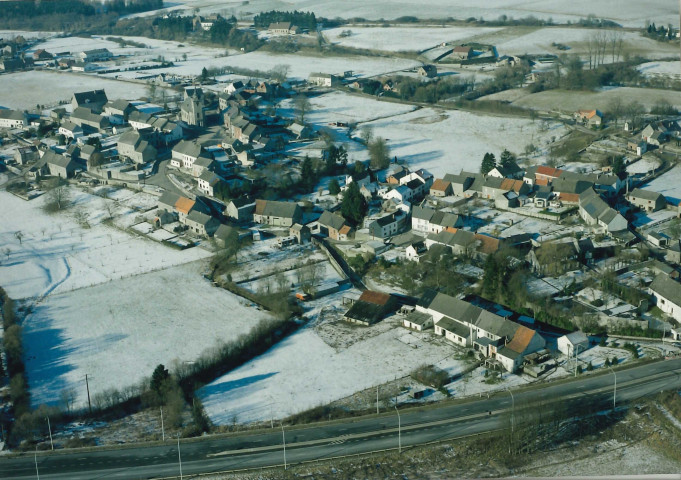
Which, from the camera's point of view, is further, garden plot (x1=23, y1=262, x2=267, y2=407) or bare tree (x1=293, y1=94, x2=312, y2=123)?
bare tree (x1=293, y1=94, x2=312, y2=123)

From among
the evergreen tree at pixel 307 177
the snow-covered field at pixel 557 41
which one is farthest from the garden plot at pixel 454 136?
the snow-covered field at pixel 557 41

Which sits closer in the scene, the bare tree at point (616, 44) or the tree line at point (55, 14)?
the bare tree at point (616, 44)

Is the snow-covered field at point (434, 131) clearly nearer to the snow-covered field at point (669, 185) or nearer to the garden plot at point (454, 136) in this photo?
the garden plot at point (454, 136)

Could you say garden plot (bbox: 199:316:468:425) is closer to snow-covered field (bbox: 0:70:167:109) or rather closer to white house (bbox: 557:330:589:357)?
white house (bbox: 557:330:589:357)

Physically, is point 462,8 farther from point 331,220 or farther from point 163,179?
point 331,220

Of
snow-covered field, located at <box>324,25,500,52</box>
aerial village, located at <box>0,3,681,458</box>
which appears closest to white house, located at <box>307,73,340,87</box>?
aerial village, located at <box>0,3,681,458</box>
